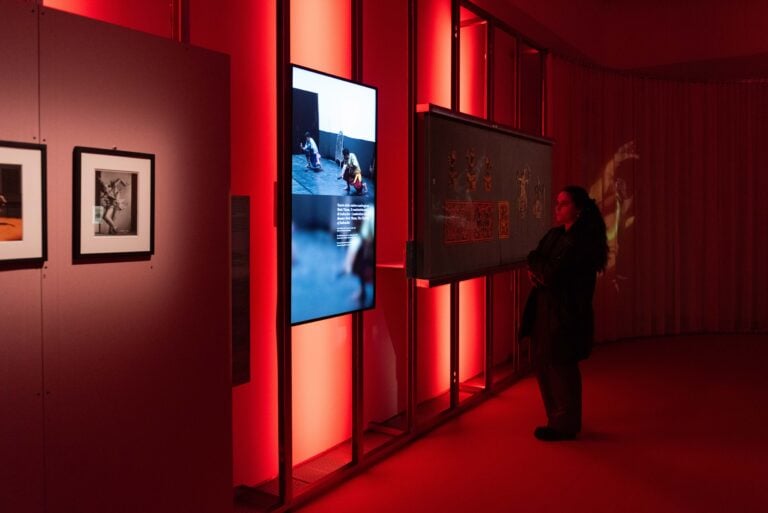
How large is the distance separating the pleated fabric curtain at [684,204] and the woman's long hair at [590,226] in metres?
3.92

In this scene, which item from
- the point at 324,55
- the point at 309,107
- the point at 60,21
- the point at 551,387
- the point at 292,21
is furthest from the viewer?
the point at 551,387

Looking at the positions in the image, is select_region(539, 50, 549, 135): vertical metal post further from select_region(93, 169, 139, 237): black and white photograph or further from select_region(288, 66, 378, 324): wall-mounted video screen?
select_region(93, 169, 139, 237): black and white photograph

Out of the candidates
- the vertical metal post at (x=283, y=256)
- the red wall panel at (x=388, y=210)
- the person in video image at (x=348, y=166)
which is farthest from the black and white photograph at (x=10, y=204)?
the red wall panel at (x=388, y=210)

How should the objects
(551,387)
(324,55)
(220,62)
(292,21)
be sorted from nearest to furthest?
1. (220,62)
2. (292,21)
3. (324,55)
4. (551,387)

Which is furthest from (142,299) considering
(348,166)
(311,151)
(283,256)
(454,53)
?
(454,53)

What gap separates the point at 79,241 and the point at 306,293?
152 centimetres

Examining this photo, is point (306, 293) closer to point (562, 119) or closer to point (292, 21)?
point (292, 21)

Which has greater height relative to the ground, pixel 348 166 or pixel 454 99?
pixel 454 99

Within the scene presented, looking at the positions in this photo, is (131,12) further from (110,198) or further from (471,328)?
(471,328)

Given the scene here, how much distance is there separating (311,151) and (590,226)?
2.06 meters

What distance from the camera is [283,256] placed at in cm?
361

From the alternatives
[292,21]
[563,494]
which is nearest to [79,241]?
[292,21]

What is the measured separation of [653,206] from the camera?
9.11 meters

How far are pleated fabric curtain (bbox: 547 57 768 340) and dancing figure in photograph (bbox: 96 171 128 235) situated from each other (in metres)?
6.99
